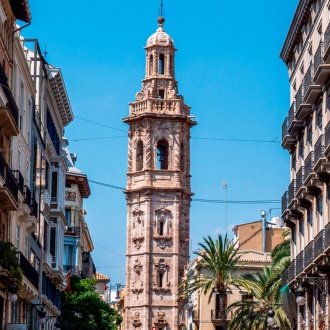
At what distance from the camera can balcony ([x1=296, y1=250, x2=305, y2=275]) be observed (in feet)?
156

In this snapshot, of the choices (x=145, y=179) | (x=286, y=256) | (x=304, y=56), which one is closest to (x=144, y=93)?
(x=145, y=179)

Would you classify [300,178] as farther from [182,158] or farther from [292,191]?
[182,158]

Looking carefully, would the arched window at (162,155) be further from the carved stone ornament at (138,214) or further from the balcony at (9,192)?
the balcony at (9,192)

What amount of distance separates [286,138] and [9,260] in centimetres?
1658

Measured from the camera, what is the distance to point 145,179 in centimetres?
12825

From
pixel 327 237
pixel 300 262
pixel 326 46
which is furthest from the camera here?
pixel 300 262

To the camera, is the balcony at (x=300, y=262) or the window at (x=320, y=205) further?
the balcony at (x=300, y=262)

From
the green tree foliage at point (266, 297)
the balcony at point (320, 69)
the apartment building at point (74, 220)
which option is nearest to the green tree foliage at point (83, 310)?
the apartment building at point (74, 220)

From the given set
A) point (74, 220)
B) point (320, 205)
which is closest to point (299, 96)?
point (320, 205)

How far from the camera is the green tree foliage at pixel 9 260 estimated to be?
4019cm

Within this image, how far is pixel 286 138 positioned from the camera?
53.1 m

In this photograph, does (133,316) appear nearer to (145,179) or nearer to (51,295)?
(145,179)

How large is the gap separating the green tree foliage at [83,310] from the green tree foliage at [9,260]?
44057 mm

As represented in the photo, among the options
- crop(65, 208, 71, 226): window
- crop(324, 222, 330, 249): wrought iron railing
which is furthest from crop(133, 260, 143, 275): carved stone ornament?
crop(324, 222, 330, 249): wrought iron railing
